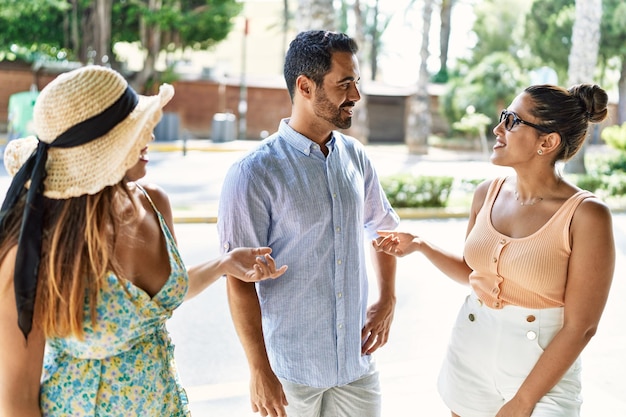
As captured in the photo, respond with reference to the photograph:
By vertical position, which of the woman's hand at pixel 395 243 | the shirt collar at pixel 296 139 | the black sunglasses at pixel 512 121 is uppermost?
the black sunglasses at pixel 512 121

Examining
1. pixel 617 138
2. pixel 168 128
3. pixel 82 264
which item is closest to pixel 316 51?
pixel 82 264

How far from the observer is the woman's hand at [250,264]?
239cm

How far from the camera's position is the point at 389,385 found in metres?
5.13

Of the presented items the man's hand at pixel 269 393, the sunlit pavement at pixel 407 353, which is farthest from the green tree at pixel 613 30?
the man's hand at pixel 269 393

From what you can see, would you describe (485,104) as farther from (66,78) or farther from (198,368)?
(66,78)

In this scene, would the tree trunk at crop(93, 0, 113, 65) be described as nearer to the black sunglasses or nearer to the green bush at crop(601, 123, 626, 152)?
the green bush at crop(601, 123, 626, 152)

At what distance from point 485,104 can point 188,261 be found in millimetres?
25537

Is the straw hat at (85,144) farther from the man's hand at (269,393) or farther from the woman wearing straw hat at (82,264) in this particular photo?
the man's hand at (269,393)

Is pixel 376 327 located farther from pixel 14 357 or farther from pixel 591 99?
pixel 14 357

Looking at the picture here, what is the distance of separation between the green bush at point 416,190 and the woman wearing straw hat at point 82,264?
1128cm

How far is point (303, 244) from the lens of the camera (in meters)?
2.67

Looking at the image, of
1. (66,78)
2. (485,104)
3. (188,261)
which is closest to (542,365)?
(66,78)

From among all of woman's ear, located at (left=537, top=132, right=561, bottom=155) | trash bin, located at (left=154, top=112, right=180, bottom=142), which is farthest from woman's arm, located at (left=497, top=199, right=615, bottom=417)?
trash bin, located at (left=154, top=112, right=180, bottom=142)

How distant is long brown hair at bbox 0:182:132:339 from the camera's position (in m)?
1.88
